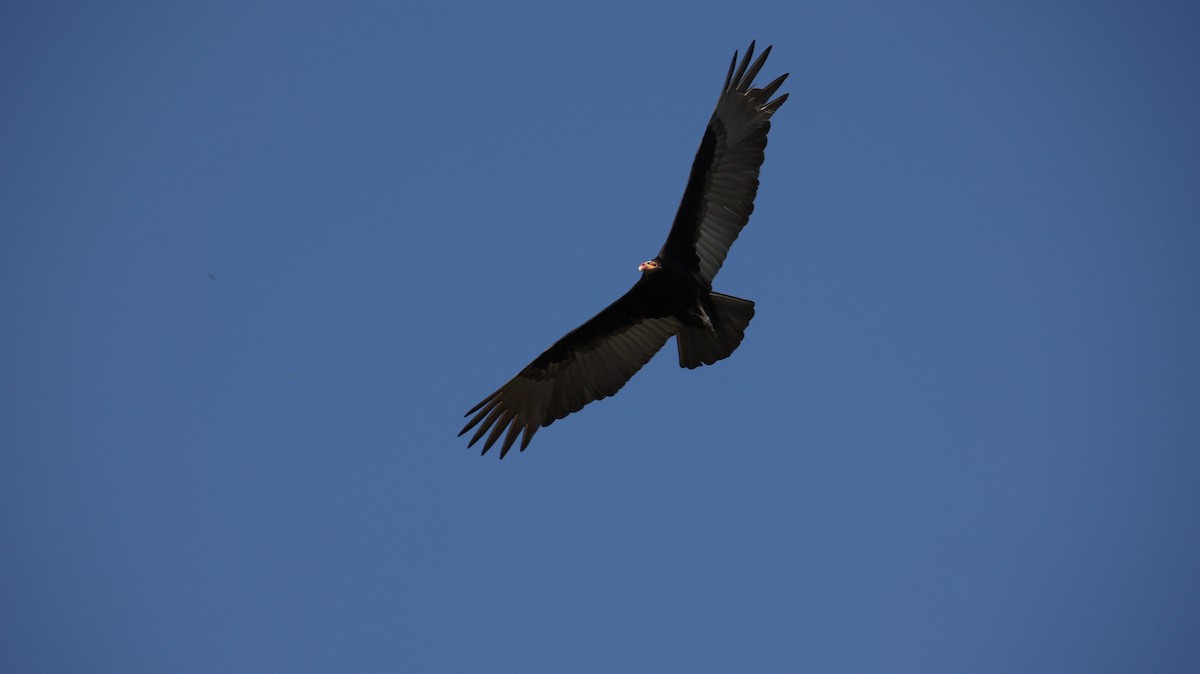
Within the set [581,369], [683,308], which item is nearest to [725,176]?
[683,308]

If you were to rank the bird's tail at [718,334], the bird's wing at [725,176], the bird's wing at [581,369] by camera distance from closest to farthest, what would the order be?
1. the bird's wing at [725,176]
2. the bird's tail at [718,334]
3. the bird's wing at [581,369]

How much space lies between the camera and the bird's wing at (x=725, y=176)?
Answer: 47.0 feet

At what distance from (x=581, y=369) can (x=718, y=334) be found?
196 centimetres

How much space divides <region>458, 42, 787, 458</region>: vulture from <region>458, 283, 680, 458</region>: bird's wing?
13mm

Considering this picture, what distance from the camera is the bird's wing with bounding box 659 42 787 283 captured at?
47.0ft

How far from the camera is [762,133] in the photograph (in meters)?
14.3

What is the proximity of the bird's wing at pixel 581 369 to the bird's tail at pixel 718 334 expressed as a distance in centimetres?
33

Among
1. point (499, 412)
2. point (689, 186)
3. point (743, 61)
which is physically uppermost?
point (743, 61)

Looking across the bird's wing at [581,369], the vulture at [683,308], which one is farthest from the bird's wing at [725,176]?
the bird's wing at [581,369]

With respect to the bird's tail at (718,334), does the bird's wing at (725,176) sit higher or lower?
higher

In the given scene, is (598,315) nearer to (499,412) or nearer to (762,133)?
(499,412)

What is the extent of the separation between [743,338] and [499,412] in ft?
10.7

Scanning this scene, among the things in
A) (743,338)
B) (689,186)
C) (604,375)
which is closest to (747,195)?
(689,186)

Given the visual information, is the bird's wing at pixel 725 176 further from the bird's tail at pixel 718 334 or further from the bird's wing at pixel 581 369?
the bird's wing at pixel 581 369
